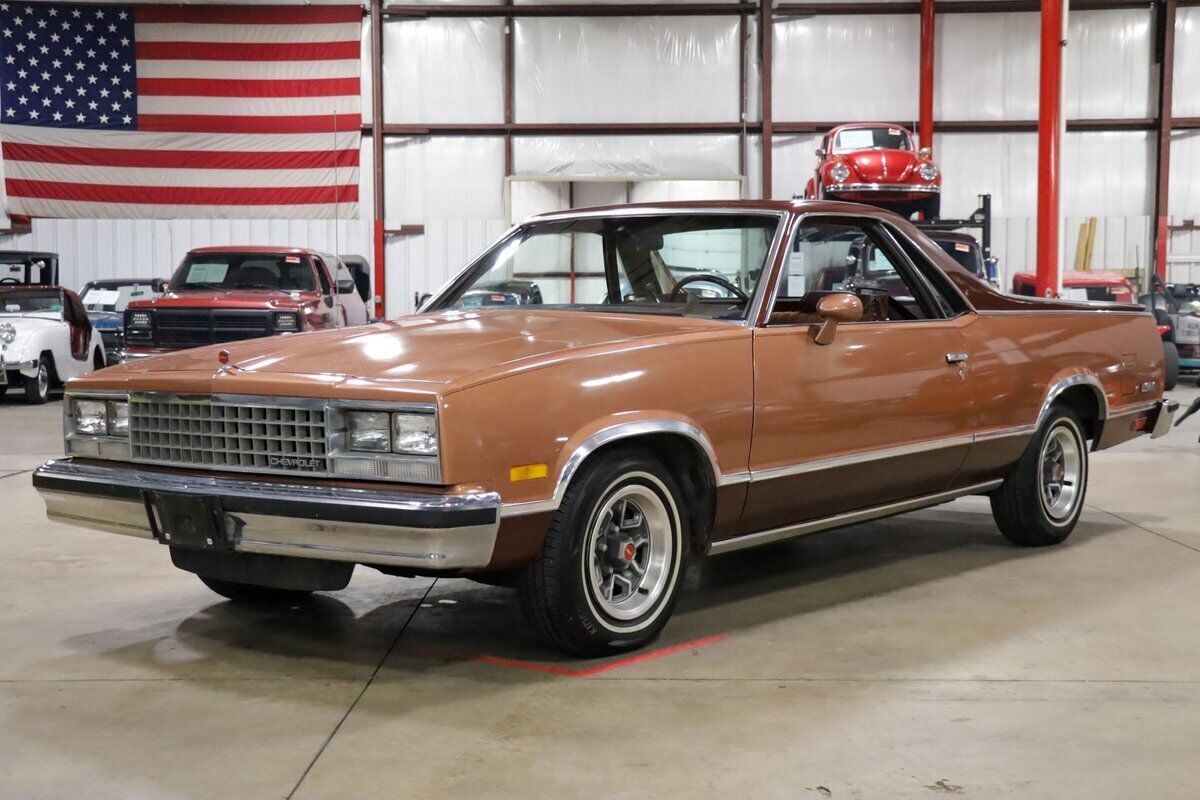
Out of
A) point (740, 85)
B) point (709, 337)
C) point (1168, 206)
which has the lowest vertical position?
point (709, 337)

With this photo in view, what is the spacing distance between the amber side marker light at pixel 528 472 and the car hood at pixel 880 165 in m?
13.1

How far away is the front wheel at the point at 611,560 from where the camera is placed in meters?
3.56

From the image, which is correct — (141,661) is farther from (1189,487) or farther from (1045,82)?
(1045,82)

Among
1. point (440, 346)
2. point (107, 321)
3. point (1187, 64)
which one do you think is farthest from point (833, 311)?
point (1187, 64)

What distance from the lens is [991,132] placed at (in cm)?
2089

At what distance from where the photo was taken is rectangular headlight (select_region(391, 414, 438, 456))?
3.29m

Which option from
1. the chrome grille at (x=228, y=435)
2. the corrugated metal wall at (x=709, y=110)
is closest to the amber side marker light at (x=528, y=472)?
the chrome grille at (x=228, y=435)

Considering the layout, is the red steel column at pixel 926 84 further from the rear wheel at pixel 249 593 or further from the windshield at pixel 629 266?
the rear wheel at pixel 249 593

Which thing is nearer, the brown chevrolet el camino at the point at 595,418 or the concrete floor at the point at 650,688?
the concrete floor at the point at 650,688

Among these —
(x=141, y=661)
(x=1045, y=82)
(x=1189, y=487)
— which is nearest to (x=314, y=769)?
(x=141, y=661)

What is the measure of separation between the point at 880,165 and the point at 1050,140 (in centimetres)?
208

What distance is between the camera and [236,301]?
11.9 meters

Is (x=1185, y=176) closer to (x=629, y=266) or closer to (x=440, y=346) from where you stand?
(x=629, y=266)

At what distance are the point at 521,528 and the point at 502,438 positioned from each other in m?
0.26
